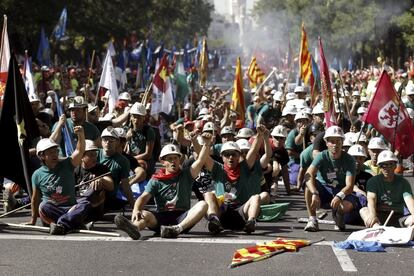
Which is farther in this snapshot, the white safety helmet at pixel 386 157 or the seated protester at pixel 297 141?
the seated protester at pixel 297 141

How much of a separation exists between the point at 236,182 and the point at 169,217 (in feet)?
3.62

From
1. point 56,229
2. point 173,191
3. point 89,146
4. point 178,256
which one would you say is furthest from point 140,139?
point 178,256

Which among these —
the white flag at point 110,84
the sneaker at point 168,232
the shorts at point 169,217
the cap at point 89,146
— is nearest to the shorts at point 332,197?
the shorts at point 169,217

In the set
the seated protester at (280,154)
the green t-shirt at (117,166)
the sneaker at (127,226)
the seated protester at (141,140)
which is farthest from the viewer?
the seated protester at (280,154)

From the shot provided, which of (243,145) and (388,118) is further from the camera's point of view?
(388,118)

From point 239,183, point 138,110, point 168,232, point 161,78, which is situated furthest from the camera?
point 161,78

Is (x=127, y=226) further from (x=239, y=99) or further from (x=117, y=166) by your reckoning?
(x=239, y=99)

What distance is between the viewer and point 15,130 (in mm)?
12891

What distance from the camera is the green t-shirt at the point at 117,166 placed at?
1332 centimetres

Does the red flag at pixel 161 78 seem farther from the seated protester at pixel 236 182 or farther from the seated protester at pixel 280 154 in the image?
the seated protester at pixel 236 182

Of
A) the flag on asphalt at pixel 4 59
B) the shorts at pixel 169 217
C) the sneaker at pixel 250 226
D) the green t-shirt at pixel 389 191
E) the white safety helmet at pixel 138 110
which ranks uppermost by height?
the flag on asphalt at pixel 4 59

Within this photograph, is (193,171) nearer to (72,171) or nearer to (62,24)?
(72,171)

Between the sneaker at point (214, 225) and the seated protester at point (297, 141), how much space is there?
4.84 meters

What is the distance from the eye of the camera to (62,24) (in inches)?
1358
